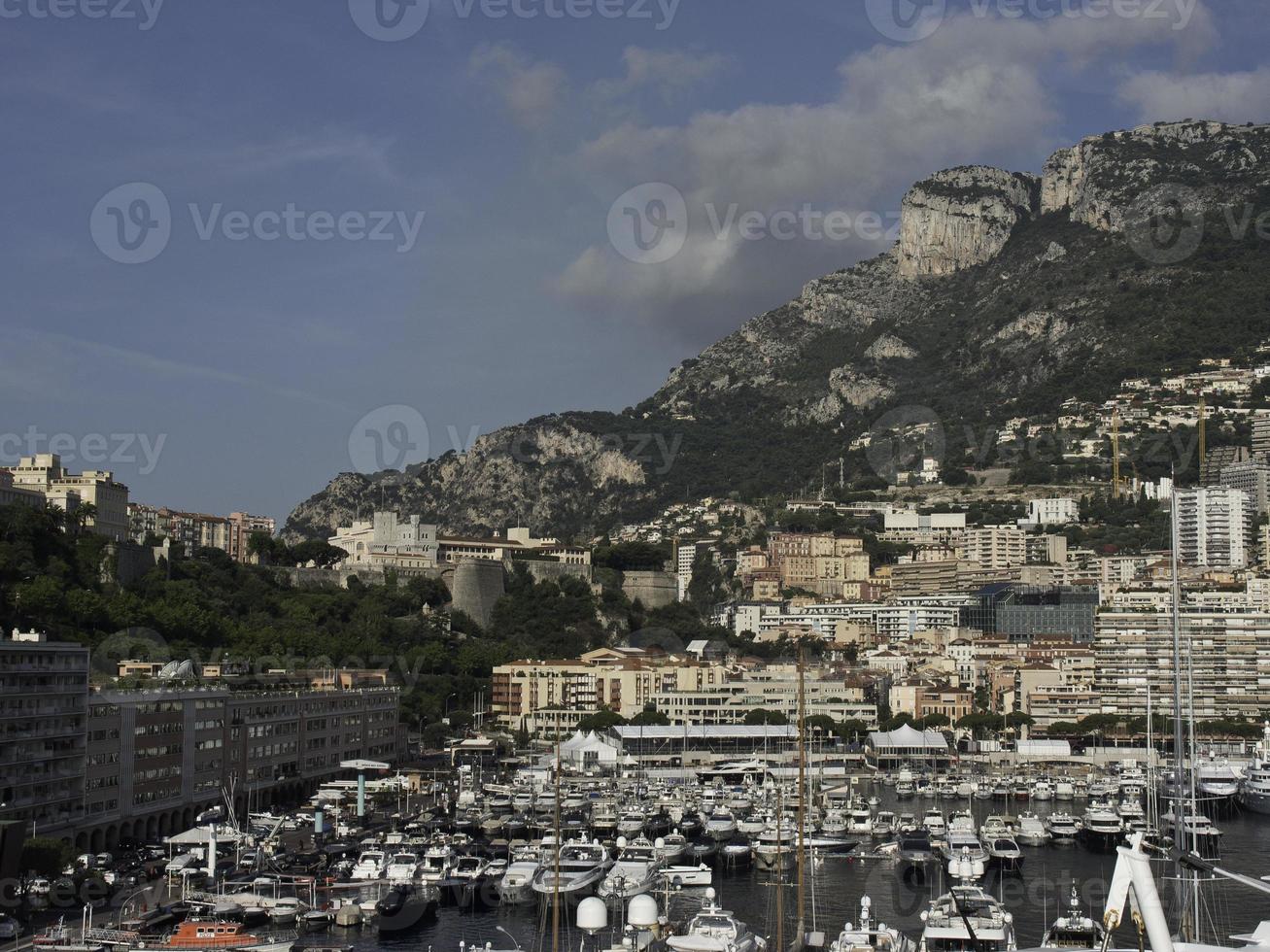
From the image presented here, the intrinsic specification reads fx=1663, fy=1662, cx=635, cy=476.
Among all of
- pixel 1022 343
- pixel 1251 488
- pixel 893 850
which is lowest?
pixel 893 850

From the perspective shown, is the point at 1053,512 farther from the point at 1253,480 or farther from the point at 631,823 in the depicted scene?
the point at 631,823

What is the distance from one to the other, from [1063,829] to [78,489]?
50.1m

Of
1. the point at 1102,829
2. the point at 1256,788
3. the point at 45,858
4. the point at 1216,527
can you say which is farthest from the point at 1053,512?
the point at 45,858

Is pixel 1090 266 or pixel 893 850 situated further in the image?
pixel 1090 266

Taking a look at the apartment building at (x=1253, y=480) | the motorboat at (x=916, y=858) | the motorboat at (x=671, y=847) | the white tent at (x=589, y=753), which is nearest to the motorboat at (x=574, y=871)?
the motorboat at (x=671, y=847)

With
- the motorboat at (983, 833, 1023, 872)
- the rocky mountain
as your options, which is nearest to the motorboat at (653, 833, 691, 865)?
the motorboat at (983, 833, 1023, 872)

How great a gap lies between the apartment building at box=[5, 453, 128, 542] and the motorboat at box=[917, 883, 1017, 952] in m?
52.6

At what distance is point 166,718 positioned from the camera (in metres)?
43.3

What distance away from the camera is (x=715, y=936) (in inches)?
1095

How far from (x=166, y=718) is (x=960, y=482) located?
94589 mm

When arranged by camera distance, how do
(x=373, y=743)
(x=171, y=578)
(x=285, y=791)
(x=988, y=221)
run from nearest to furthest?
(x=285, y=791) < (x=373, y=743) < (x=171, y=578) < (x=988, y=221)

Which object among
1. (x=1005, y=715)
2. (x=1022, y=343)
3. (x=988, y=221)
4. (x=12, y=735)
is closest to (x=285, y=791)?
(x=12, y=735)

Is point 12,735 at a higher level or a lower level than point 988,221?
lower

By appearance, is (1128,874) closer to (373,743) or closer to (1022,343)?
(373,743)
